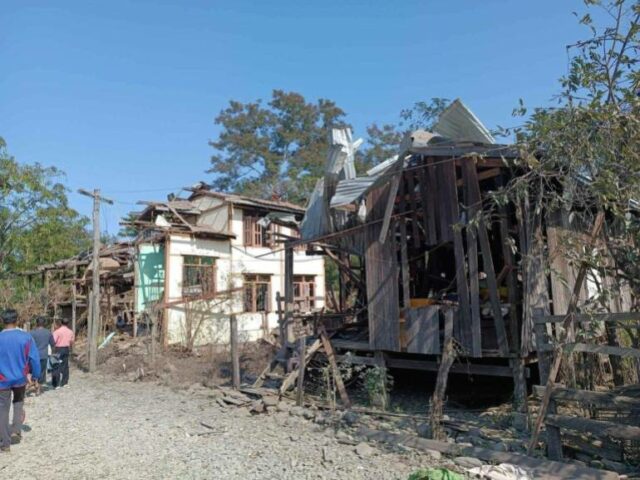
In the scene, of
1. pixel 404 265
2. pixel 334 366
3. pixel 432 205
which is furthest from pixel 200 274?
pixel 432 205

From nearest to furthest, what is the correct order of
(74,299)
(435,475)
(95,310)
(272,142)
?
1. (435,475)
2. (95,310)
3. (74,299)
4. (272,142)

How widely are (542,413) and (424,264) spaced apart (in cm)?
582

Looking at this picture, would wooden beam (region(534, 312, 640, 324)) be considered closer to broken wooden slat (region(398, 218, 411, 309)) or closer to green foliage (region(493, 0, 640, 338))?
green foliage (region(493, 0, 640, 338))

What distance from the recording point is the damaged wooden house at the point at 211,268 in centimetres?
1947

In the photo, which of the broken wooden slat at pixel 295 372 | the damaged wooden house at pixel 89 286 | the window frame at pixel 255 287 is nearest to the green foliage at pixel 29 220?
the damaged wooden house at pixel 89 286

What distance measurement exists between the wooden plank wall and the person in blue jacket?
6131mm

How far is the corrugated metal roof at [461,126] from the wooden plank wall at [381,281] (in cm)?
184

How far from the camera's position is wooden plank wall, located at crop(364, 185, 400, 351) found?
981 centimetres

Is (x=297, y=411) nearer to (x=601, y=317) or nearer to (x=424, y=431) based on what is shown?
(x=424, y=431)

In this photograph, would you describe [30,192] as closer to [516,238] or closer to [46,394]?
[46,394]

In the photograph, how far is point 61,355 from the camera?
12.8 metres

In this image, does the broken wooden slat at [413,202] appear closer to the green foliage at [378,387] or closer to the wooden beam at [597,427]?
the green foliage at [378,387]

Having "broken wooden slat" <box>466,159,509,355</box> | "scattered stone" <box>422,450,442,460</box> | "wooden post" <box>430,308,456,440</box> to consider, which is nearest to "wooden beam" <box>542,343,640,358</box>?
"wooden post" <box>430,308,456,440</box>

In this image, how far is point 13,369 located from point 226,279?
14981mm
